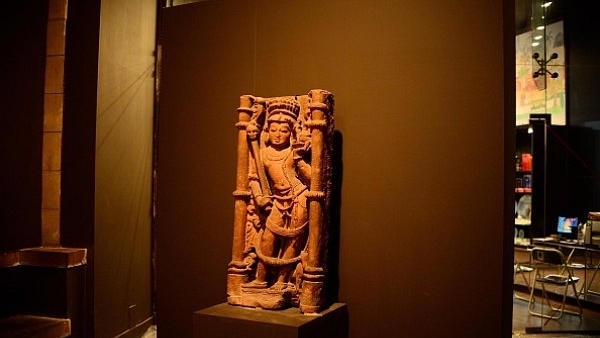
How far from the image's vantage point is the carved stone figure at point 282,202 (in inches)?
→ 121

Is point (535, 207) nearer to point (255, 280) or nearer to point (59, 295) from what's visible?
point (255, 280)

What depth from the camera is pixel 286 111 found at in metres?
3.21

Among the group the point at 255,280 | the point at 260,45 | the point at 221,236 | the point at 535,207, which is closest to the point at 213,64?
the point at 260,45

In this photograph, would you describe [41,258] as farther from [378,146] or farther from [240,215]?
[378,146]

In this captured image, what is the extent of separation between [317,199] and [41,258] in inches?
85.8

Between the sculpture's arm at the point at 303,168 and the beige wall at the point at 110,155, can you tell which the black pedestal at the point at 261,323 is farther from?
the beige wall at the point at 110,155

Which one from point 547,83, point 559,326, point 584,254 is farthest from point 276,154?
point 547,83

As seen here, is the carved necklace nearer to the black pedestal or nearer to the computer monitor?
the black pedestal

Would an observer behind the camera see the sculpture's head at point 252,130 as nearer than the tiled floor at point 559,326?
Yes

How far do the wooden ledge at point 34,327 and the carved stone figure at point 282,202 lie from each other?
1446 millimetres

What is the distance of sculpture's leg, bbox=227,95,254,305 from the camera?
317 cm

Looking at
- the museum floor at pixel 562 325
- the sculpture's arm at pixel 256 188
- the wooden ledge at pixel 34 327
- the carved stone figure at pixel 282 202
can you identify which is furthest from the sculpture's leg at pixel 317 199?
the museum floor at pixel 562 325

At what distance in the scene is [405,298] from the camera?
3.22 meters

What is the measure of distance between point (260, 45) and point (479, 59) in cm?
140
